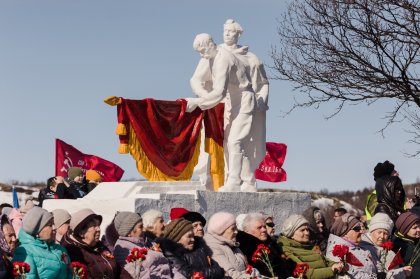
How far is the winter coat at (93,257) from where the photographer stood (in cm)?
1041

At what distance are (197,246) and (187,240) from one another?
0.26 meters

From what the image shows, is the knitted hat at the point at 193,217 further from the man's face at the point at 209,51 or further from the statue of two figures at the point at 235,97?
the man's face at the point at 209,51

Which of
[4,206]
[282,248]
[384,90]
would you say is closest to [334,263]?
[282,248]

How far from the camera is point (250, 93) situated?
16.3 m

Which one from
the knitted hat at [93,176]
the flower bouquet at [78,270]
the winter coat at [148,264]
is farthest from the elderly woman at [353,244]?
the knitted hat at [93,176]

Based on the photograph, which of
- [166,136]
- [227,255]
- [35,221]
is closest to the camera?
[35,221]

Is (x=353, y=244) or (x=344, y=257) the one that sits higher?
(x=353, y=244)

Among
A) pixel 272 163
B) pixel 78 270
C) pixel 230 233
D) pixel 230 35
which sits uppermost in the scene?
pixel 230 35

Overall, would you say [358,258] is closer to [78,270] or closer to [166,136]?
[78,270]

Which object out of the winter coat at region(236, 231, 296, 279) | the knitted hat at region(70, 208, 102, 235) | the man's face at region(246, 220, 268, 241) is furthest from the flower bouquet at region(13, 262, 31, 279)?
the man's face at region(246, 220, 268, 241)

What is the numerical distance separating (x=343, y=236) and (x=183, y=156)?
4086 mm

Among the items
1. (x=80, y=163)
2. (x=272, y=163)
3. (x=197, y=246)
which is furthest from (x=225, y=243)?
(x=272, y=163)

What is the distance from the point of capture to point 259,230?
479 inches

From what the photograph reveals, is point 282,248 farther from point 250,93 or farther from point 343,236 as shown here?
point 250,93
